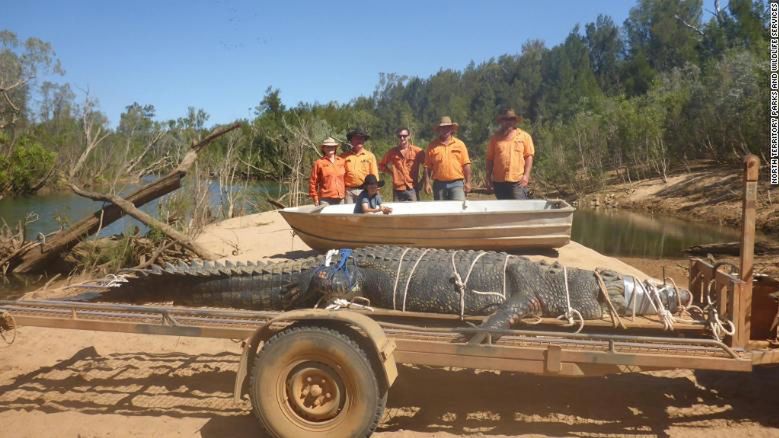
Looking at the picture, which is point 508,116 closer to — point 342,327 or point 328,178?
point 328,178

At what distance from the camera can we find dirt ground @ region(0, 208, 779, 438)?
347 centimetres

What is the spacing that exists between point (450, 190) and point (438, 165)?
42 cm

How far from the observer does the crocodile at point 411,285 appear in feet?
12.5

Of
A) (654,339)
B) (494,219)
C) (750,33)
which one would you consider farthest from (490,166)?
(750,33)

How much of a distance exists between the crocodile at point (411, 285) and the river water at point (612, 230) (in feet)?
16.7

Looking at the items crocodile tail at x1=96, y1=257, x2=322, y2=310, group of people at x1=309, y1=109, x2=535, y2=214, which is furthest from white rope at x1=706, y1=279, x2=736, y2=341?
group of people at x1=309, y1=109, x2=535, y2=214

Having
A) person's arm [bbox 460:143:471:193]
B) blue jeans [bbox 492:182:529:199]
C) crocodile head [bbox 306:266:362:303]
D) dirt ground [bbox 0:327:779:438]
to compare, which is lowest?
dirt ground [bbox 0:327:779:438]

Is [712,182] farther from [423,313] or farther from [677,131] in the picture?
[423,313]

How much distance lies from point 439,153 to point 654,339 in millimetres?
4939

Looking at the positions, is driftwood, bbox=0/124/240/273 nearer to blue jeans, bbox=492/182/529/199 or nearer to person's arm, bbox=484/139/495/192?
person's arm, bbox=484/139/495/192

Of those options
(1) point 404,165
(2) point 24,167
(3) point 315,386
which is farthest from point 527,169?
(2) point 24,167

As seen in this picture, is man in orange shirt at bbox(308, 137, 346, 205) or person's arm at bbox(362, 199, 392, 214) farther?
man in orange shirt at bbox(308, 137, 346, 205)

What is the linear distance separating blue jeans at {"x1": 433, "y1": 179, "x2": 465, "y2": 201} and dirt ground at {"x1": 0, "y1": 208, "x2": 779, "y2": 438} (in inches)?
152

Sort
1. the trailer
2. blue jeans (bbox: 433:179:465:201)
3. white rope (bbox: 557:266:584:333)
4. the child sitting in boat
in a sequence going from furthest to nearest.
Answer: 1. blue jeans (bbox: 433:179:465:201)
2. the child sitting in boat
3. white rope (bbox: 557:266:584:333)
4. the trailer
